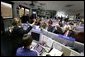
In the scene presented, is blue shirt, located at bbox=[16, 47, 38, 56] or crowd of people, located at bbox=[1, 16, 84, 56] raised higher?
crowd of people, located at bbox=[1, 16, 84, 56]

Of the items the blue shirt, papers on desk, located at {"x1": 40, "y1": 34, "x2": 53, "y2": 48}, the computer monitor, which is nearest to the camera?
the blue shirt

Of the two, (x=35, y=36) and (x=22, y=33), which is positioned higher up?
(x=22, y=33)

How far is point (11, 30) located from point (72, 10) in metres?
1.35

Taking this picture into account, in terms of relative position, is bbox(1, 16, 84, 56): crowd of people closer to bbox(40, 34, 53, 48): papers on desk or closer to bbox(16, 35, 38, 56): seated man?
bbox(16, 35, 38, 56): seated man

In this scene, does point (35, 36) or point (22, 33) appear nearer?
point (22, 33)

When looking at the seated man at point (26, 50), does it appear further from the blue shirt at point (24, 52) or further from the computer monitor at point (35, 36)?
the computer monitor at point (35, 36)

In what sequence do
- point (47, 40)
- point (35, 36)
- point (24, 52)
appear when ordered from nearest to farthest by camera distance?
point (24, 52) → point (47, 40) → point (35, 36)

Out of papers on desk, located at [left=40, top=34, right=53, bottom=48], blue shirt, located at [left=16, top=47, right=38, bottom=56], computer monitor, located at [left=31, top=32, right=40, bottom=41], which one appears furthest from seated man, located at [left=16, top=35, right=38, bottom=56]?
computer monitor, located at [left=31, top=32, right=40, bottom=41]

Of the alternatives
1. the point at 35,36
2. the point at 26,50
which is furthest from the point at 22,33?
the point at 26,50

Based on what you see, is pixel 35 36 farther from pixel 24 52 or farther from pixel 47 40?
pixel 24 52

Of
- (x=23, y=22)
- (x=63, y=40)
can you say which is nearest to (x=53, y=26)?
(x=23, y=22)

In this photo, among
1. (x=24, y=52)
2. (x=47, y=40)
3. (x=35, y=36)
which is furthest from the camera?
(x=35, y=36)

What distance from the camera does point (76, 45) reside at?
6.93 ft

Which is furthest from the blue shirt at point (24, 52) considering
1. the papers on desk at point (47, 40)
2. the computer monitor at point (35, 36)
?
the computer monitor at point (35, 36)
